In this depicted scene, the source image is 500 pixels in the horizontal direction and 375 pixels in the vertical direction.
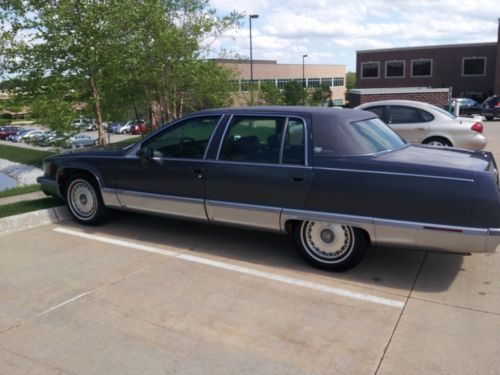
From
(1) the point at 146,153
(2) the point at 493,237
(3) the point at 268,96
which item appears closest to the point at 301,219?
(2) the point at 493,237

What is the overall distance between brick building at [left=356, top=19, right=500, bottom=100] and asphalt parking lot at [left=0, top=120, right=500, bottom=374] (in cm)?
5133

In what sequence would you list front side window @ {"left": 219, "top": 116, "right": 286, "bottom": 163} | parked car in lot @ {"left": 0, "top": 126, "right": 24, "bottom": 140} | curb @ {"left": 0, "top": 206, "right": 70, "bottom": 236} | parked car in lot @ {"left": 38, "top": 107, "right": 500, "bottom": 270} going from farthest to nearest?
parked car in lot @ {"left": 0, "top": 126, "right": 24, "bottom": 140} < curb @ {"left": 0, "top": 206, "right": 70, "bottom": 236} < front side window @ {"left": 219, "top": 116, "right": 286, "bottom": 163} < parked car in lot @ {"left": 38, "top": 107, "right": 500, "bottom": 270}

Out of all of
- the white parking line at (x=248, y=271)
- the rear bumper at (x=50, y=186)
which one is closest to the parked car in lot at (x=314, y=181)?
the white parking line at (x=248, y=271)

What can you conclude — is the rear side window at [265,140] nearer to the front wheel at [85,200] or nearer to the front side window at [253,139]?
the front side window at [253,139]

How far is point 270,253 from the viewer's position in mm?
5457

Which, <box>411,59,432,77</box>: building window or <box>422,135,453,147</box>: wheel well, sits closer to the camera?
<box>422,135,453,147</box>: wheel well

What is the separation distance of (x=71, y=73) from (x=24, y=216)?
20.6ft

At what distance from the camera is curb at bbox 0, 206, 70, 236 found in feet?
20.9

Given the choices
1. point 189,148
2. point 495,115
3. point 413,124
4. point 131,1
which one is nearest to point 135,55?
point 131,1

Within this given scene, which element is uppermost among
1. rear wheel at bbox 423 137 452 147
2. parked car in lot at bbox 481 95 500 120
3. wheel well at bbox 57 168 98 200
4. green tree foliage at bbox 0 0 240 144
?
green tree foliage at bbox 0 0 240 144

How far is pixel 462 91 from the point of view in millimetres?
54406

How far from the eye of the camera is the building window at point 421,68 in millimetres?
55125

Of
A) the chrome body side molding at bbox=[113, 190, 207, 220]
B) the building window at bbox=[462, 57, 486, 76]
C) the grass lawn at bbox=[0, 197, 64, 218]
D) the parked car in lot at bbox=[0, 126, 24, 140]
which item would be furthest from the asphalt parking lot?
the parked car in lot at bbox=[0, 126, 24, 140]

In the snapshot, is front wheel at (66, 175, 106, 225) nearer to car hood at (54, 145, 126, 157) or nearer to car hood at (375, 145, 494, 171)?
car hood at (54, 145, 126, 157)
